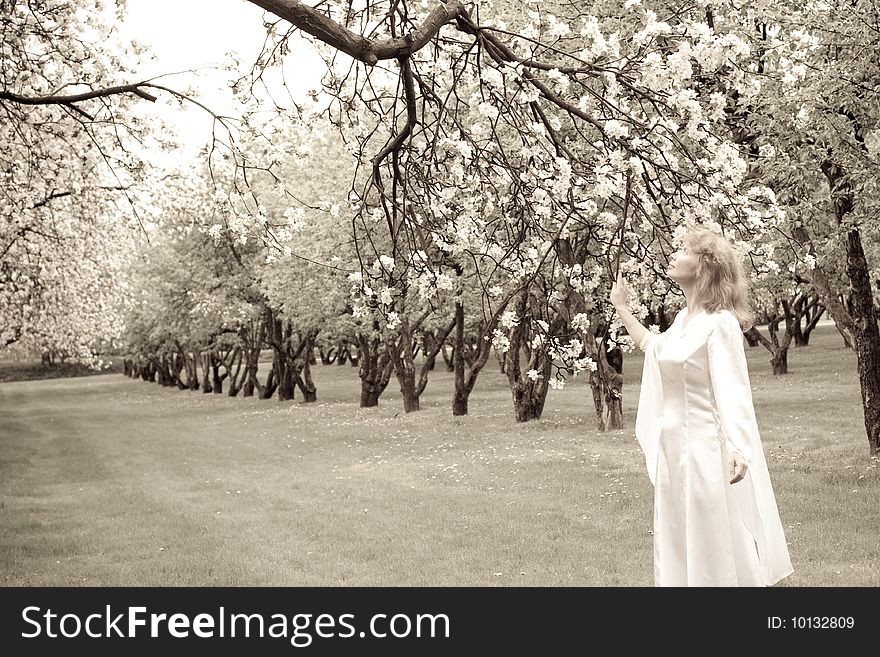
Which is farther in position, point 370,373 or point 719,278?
Answer: point 370,373

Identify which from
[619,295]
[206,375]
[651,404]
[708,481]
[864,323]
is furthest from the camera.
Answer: [206,375]

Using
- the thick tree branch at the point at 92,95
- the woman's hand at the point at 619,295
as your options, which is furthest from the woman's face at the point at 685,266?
the thick tree branch at the point at 92,95

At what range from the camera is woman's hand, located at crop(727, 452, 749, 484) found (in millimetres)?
4953

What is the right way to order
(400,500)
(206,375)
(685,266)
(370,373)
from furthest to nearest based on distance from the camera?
(206,375) < (370,373) < (400,500) < (685,266)

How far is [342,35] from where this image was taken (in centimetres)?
619

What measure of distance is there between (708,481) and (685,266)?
119cm

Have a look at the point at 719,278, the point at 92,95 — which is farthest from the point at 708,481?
the point at 92,95

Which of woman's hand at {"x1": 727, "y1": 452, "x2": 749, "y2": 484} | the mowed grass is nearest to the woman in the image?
woman's hand at {"x1": 727, "y1": 452, "x2": 749, "y2": 484}

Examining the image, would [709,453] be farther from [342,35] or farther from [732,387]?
[342,35]

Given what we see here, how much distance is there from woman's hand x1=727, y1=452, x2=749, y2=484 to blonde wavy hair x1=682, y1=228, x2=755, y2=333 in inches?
31.3

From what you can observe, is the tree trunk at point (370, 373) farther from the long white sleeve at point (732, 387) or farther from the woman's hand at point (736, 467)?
the woman's hand at point (736, 467)
